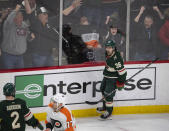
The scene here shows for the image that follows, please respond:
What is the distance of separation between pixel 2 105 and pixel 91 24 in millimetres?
2730

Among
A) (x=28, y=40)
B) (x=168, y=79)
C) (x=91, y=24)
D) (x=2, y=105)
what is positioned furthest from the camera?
(x=168, y=79)

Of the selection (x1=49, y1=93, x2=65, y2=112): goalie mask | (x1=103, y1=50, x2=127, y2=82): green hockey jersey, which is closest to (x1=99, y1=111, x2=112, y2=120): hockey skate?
(x1=103, y1=50, x2=127, y2=82): green hockey jersey

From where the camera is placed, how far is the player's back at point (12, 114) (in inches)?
202

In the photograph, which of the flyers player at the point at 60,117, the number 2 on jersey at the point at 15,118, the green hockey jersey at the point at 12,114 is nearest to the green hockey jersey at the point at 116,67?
the flyers player at the point at 60,117

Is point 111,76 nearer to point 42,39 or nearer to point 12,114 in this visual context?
point 42,39

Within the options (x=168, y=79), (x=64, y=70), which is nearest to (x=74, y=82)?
(x=64, y=70)

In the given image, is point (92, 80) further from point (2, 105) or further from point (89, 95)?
point (2, 105)

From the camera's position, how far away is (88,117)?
7648 millimetres

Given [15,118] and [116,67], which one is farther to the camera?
[116,67]

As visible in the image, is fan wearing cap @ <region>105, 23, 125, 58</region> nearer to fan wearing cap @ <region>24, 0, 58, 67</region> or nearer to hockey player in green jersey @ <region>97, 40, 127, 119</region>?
hockey player in green jersey @ <region>97, 40, 127, 119</region>

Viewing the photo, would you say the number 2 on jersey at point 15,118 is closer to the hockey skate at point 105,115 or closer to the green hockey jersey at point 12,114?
the green hockey jersey at point 12,114

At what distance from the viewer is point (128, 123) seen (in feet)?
24.4

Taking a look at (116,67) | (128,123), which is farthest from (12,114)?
(128,123)

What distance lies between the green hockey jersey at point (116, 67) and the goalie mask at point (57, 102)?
2.15 m
